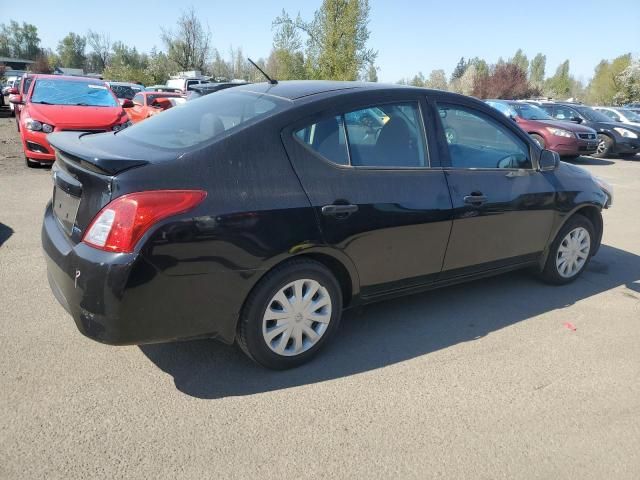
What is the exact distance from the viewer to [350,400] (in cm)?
277

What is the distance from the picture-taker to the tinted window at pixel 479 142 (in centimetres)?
357

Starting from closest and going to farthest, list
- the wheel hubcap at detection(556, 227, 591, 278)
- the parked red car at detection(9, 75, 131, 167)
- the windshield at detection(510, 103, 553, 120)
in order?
1. the wheel hubcap at detection(556, 227, 591, 278)
2. the parked red car at detection(9, 75, 131, 167)
3. the windshield at detection(510, 103, 553, 120)

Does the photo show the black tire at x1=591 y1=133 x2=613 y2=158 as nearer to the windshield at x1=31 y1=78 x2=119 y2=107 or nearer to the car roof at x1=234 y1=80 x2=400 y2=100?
the windshield at x1=31 y1=78 x2=119 y2=107

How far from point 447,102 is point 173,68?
48.6 metres

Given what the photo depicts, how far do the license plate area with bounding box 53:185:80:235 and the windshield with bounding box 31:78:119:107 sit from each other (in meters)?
7.15

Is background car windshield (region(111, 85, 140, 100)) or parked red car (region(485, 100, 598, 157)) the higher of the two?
parked red car (region(485, 100, 598, 157))

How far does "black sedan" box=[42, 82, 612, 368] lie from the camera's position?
7.99 ft

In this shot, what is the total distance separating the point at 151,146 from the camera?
9.29 feet

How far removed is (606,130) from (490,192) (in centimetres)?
1434

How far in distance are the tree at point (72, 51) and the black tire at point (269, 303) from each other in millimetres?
89293

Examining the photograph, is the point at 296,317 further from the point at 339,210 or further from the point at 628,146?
the point at 628,146

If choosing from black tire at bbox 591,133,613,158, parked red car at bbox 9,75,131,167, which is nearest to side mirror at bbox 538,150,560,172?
parked red car at bbox 9,75,131,167

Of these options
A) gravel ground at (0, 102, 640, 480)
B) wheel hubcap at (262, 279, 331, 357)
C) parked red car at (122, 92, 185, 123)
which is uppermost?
parked red car at (122, 92, 185, 123)

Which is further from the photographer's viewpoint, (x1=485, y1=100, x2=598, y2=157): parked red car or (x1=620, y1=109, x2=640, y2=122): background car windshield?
(x1=620, y1=109, x2=640, y2=122): background car windshield
